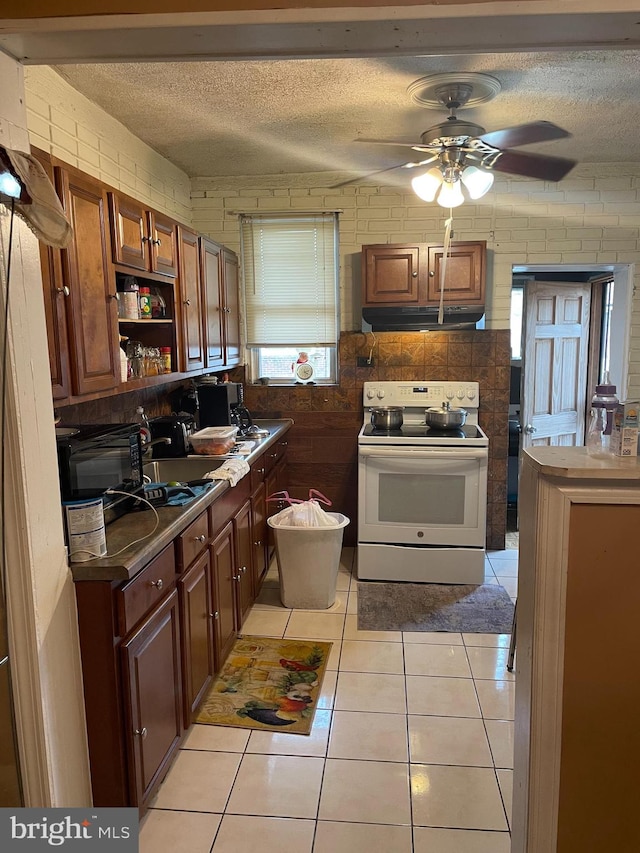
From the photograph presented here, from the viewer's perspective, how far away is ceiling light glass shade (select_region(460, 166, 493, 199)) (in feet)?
8.86

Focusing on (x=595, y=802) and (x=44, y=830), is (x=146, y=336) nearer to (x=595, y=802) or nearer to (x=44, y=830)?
(x=44, y=830)

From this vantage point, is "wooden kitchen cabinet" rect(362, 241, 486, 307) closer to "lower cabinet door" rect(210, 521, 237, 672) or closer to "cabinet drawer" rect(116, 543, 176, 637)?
"lower cabinet door" rect(210, 521, 237, 672)

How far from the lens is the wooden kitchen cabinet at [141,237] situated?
2283 mm

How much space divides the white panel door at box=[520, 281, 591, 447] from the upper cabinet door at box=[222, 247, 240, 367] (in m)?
2.12

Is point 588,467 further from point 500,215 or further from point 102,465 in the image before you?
point 500,215

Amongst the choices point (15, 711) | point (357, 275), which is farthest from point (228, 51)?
point (357, 275)

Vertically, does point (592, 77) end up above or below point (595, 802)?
above

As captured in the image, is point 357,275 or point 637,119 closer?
point 637,119

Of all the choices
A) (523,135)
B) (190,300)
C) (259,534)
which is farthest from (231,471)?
(523,135)

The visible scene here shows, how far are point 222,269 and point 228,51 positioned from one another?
2535mm

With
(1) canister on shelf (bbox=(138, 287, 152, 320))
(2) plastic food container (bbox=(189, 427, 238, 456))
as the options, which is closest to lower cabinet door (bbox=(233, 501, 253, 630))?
(2) plastic food container (bbox=(189, 427, 238, 456))

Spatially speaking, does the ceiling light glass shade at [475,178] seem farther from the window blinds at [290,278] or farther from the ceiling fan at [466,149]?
the window blinds at [290,278]

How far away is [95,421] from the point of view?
8.93ft

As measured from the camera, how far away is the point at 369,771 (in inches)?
83.7
